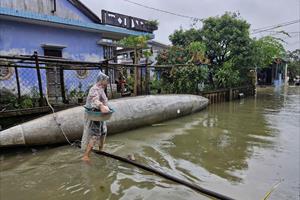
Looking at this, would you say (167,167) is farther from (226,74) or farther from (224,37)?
(224,37)

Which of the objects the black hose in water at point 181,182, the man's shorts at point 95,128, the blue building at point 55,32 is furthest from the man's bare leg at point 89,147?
the blue building at point 55,32

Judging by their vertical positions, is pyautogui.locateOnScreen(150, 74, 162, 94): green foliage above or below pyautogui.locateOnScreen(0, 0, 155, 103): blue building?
below

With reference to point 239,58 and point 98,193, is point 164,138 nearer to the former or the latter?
point 98,193

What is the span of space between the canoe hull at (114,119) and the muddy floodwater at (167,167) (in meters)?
0.30

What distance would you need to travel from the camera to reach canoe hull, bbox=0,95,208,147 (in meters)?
5.91

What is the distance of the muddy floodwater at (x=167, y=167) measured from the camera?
4.11 metres

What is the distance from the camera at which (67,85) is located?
420 inches

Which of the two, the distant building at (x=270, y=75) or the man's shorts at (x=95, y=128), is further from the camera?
the distant building at (x=270, y=75)

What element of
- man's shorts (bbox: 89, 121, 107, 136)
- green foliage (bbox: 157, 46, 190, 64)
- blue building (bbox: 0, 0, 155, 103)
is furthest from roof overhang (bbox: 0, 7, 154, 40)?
man's shorts (bbox: 89, 121, 107, 136)

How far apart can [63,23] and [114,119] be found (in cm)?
481

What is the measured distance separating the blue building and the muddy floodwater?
3.36 metres

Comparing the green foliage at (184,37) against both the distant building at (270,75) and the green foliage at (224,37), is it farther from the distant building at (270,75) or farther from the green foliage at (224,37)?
the distant building at (270,75)

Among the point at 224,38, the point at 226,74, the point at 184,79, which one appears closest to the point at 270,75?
the point at 224,38

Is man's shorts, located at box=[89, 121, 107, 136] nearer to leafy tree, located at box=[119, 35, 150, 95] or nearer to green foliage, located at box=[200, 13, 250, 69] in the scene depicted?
leafy tree, located at box=[119, 35, 150, 95]
